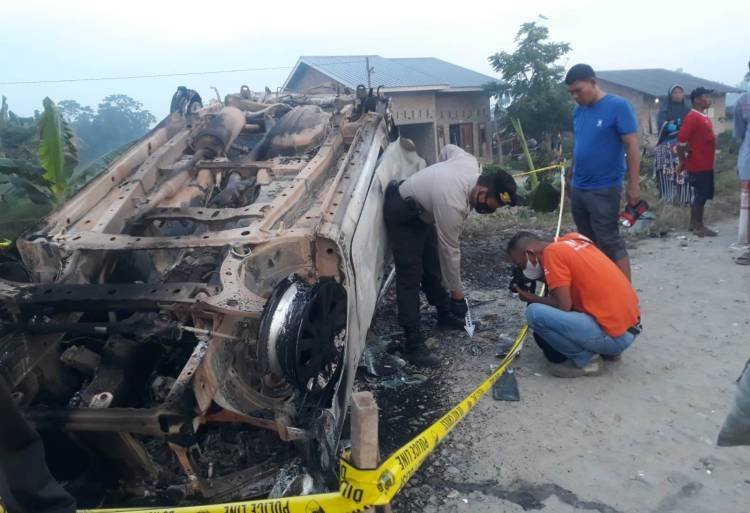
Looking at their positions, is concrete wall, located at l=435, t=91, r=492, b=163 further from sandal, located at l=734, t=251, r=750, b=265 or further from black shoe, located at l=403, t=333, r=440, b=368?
black shoe, located at l=403, t=333, r=440, b=368

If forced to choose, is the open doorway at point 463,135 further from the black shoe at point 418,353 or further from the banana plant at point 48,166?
the black shoe at point 418,353

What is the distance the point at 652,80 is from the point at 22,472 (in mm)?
29874

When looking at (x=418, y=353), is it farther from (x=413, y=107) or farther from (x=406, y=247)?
(x=413, y=107)

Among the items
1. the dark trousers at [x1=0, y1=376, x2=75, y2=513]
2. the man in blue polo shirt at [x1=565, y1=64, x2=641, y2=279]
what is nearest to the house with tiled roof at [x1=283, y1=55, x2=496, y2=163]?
the man in blue polo shirt at [x1=565, y1=64, x2=641, y2=279]

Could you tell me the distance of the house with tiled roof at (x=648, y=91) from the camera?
78.0 ft

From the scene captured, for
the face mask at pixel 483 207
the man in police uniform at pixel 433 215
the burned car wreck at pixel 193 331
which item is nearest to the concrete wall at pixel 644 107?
the man in police uniform at pixel 433 215

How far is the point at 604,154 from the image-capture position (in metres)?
4.82

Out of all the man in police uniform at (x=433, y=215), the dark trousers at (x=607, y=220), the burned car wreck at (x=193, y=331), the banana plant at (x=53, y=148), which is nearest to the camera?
the burned car wreck at (x=193, y=331)

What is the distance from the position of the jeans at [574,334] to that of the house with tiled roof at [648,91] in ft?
64.4

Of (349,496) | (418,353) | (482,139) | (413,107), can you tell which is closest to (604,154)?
(418,353)

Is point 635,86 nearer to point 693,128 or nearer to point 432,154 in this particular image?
point 432,154

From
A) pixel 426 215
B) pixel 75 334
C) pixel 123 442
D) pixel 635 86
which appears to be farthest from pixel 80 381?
pixel 635 86

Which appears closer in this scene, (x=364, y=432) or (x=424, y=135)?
(x=364, y=432)

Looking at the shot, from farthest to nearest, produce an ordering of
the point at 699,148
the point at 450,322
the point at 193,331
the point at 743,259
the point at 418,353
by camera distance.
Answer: the point at 699,148
the point at 743,259
the point at 450,322
the point at 418,353
the point at 193,331
